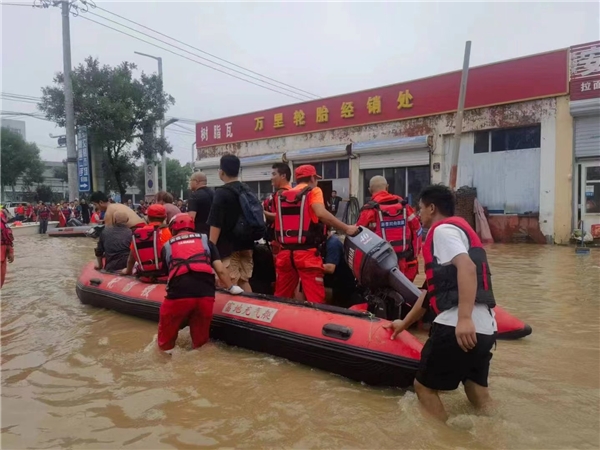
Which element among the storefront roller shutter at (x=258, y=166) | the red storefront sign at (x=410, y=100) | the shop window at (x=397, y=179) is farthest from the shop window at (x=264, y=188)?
the shop window at (x=397, y=179)

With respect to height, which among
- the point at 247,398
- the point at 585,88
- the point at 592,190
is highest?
the point at 585,88

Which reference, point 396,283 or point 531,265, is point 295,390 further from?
point 531,265

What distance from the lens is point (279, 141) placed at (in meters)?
19.1

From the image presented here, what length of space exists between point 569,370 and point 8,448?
3759 mm

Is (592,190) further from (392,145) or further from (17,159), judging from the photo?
(17,159)

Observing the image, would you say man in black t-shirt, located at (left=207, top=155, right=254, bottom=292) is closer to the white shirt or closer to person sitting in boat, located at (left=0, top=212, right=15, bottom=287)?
the white shirt

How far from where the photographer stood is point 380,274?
3727 millimetres

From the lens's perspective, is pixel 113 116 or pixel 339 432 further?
pixel 113 116

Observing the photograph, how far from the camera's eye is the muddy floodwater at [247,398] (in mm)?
2686

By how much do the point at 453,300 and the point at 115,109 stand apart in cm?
1965

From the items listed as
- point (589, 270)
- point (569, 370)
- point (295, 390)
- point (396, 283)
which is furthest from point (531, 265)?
point (295, 390)

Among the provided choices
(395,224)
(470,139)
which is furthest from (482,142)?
(395,224)

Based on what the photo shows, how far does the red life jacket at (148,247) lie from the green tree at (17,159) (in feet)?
121

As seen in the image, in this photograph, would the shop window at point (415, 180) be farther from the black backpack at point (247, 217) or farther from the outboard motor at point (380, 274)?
the outboard motor at point (380, 274)
